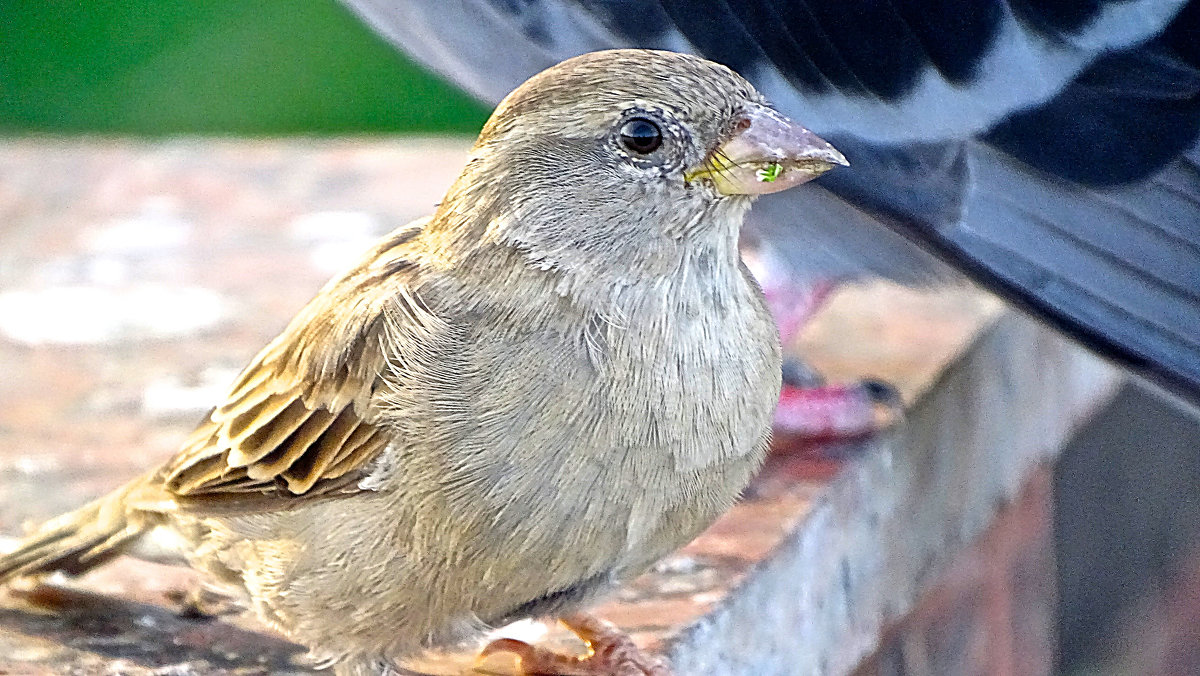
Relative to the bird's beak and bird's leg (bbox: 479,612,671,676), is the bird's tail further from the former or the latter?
the bird's beak

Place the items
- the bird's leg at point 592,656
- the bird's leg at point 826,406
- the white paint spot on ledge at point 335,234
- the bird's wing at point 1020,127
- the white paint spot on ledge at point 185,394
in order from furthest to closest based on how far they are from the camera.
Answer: the white paint spot on ledge at point 335,234
the white paint spot on ledge at point 185,394
the bird's leg at point 826,406
the bird's wing at point 1020,127
the bird's leg at point 592,656

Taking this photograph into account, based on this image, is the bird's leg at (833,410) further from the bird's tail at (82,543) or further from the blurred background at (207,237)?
the bird's tail at (82,543)

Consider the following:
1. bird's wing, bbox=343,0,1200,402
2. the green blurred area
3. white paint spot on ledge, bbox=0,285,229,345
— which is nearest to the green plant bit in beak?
bird's wing, bbox=343,0,1200,402

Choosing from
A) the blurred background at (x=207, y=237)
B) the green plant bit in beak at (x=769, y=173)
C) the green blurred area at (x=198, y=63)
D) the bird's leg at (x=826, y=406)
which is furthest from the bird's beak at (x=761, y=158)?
the green blurred area at (x=198, y=63)

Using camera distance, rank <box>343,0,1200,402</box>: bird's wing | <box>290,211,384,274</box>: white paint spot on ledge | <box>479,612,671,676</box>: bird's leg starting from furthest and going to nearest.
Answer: <box>290,211,384,274</box>: white paint spot on ledge
<box>343,0,1200,402</box>: bird's wing
<box>479,612,671,676</box>: bird's leg

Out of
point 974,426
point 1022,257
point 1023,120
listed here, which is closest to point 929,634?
point 974,426

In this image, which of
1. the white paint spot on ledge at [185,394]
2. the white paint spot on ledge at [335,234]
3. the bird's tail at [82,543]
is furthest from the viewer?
the white paint spot on ledge at [335,234]

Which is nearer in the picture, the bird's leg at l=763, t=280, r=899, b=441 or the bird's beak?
the bird's beak

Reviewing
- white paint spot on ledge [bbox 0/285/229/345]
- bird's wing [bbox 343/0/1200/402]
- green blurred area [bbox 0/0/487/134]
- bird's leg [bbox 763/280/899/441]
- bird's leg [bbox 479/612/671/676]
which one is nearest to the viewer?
bird's leg [bbox 479/612/671/676]
